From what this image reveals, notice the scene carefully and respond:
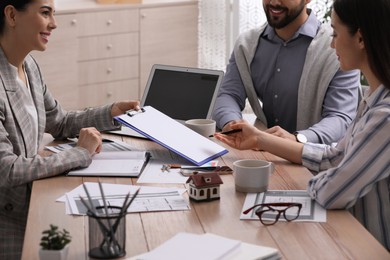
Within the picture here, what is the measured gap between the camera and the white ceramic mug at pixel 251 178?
2223mm

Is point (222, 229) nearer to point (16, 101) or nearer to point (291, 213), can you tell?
point (291, 213)

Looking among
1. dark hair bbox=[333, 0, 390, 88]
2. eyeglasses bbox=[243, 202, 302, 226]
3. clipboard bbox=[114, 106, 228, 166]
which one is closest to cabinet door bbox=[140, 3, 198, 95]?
clipboard bbox=[114, 106, 228, 166]

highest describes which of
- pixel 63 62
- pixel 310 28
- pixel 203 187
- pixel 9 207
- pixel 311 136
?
pixel 310 28

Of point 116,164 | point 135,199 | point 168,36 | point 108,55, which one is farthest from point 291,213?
point 168,36

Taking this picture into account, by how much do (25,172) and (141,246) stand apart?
0.60 meters

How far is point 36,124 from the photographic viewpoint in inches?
104

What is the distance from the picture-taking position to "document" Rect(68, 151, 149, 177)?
2.38 metres

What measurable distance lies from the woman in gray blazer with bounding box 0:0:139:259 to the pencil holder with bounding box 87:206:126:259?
593 mm

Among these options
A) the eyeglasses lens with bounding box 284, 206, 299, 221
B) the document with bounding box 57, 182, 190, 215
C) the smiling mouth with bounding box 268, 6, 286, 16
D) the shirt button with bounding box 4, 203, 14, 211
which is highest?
the smiling mouth with bounding box 268, 6, 286, 16

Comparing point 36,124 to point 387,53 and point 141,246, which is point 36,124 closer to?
point 141,246

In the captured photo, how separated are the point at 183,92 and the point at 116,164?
570 mm

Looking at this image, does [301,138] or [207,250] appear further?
[301,138]

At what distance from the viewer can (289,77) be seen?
3.25 meters

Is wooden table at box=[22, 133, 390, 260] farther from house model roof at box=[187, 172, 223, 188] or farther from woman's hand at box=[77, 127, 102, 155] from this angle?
woman's hand at box=[77, 127, 102, 155]
